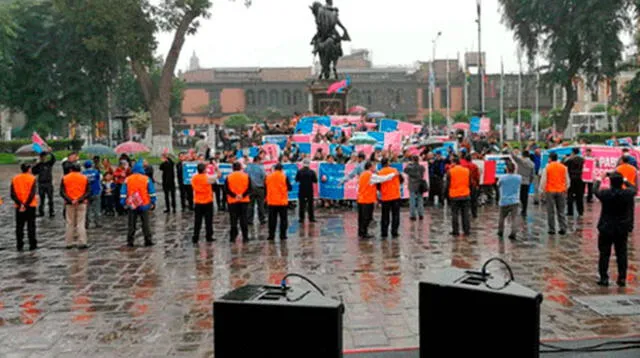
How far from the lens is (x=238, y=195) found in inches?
542

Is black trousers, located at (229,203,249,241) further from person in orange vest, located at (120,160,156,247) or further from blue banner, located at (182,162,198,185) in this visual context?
blue banner, located at (182,162,198,185)

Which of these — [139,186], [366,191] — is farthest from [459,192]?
[139,186]

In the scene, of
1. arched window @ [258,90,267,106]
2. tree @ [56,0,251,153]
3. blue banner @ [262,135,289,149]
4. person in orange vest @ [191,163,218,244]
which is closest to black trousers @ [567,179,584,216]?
person in orange vest @ [191,163,218,244]

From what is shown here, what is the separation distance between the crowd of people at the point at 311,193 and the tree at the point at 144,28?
20173mm

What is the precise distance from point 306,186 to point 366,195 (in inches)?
103

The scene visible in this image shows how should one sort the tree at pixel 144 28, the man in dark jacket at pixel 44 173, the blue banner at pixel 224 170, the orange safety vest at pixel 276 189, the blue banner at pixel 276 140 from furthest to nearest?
the tree at pixel 144 28
the blue banner at pixel 276 140
the blue banner at pixel 224 170
the man in dark jacket at pixel 44 173
the orange safety vest at pixel 276 189

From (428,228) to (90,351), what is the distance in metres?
9.35

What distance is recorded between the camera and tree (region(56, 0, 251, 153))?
123 feet

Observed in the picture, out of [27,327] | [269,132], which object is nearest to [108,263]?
[27,327]

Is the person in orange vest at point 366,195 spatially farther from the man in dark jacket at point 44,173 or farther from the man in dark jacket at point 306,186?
the man in dark jacket at point 44,173

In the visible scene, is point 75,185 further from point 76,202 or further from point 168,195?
point 168,195

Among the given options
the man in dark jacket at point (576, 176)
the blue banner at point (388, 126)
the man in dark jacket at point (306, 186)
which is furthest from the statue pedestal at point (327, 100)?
the man in dark jacket at point (576, 176)

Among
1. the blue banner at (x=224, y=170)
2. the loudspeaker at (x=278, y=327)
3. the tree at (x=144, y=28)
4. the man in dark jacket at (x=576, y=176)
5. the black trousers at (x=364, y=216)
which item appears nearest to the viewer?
the loudspeaker at (x=278, y=327)

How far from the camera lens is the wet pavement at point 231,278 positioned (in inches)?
303
